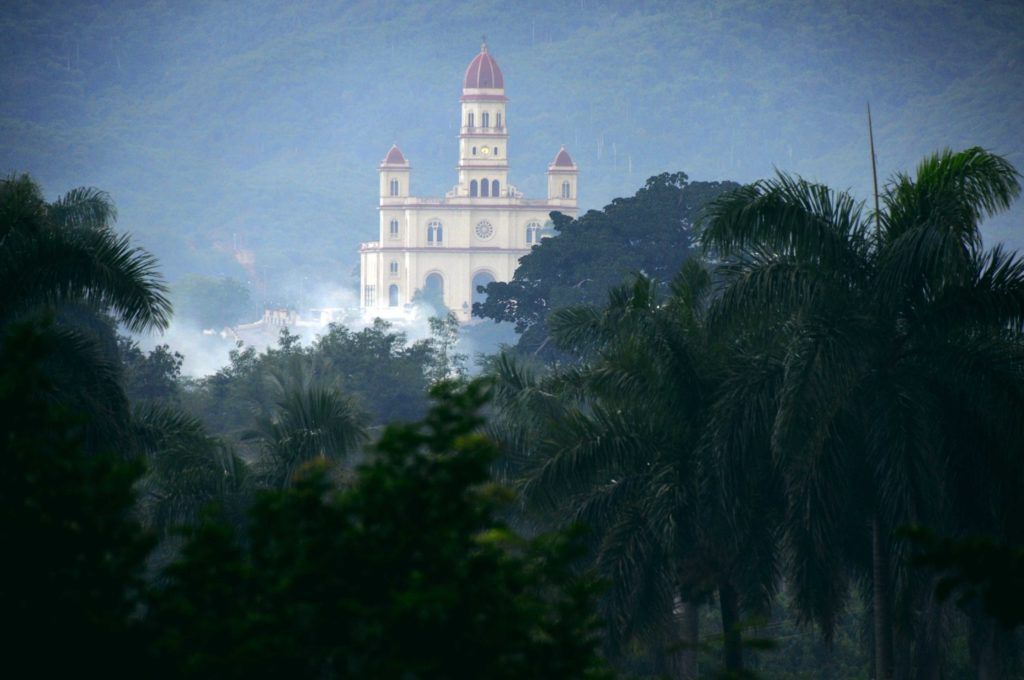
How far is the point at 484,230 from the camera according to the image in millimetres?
135875

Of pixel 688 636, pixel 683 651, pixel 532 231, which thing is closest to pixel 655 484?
pixel 688 636

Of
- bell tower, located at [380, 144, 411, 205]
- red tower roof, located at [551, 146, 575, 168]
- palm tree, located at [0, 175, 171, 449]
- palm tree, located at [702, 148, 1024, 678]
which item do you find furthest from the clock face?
palm tree, located at [702, 148, 1024, 678]

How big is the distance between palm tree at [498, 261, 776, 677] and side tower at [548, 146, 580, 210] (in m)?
115

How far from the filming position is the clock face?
136m

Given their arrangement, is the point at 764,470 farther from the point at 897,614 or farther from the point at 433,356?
the point at 433,356

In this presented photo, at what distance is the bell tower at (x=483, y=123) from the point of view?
438 feet

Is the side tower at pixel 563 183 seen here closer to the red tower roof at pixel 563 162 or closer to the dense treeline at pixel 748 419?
the red tower roof at pixel 563 162

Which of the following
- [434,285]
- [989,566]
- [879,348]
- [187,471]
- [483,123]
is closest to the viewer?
[989,566]

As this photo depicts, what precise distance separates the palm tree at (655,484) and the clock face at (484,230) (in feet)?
388

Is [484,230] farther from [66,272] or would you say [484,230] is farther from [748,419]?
[748,419]

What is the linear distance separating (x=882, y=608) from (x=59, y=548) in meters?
9.92

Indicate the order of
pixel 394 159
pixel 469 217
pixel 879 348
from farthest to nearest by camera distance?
1. pixel 394 159
2. pixel 469 217
3. pixel 879 348

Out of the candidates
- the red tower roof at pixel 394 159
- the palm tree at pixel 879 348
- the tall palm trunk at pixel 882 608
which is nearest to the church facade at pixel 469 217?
the red tower roof at pixel 394 159

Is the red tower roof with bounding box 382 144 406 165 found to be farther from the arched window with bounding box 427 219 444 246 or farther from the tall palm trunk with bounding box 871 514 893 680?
the tall palm trunk with bounding box 871 514 893 680
